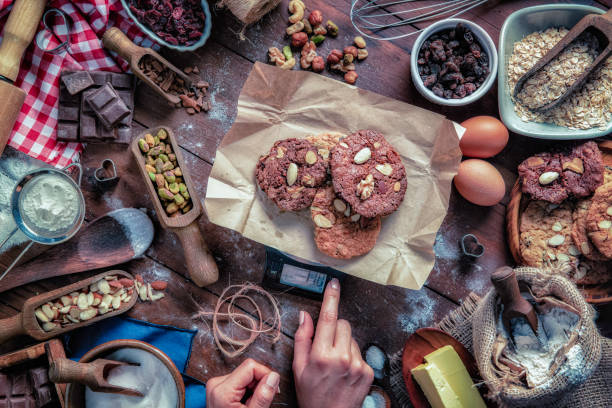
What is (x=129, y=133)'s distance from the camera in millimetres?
1437

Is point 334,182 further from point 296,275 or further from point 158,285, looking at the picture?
point 158,285

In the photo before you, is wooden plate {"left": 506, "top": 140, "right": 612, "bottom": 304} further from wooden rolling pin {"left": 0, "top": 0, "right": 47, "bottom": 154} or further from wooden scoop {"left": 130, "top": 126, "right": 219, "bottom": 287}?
wooden rolling pin {"left": 0, "top": 0, "right": 47, "bottom": 154}

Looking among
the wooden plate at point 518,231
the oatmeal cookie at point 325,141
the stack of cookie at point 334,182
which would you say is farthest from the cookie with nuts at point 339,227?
the wooden plate at point 518,231

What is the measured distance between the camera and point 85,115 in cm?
139

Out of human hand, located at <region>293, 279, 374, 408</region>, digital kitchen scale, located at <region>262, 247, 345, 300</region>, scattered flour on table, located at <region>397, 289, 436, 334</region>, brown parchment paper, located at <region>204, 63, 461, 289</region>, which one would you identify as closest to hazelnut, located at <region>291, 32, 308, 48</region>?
brown parchment paper, located at <region>204, 63, 461, 289</region>

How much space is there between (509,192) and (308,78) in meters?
0.78

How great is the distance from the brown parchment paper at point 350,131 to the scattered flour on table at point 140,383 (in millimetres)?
464

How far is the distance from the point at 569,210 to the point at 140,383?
1.42 meters

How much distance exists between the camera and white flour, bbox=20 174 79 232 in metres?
1.30

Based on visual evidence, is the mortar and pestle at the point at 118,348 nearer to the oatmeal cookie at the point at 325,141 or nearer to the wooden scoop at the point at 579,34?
the oatmeal cookie at the point at 325,141

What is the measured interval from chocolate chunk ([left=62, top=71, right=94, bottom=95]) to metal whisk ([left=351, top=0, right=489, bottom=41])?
0.88m

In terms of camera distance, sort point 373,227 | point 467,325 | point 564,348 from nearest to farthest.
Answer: point 564,348 < point 373,227 < point 467,325

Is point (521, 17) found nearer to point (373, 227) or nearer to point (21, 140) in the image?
point (373, 227)

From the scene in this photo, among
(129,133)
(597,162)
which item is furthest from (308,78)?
(597,162)
